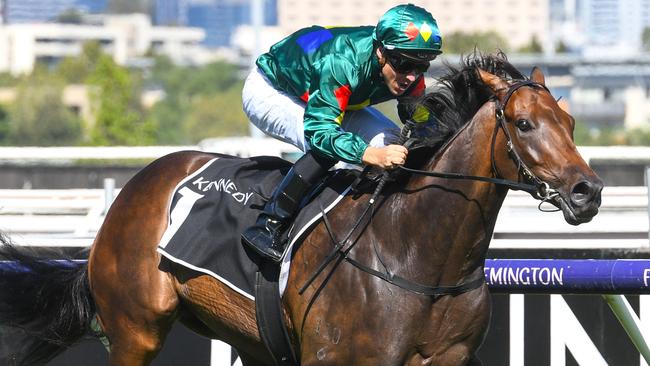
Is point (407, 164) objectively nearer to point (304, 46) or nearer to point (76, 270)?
point (304, 46)

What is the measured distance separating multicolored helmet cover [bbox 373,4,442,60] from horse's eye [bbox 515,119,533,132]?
51 centimetres

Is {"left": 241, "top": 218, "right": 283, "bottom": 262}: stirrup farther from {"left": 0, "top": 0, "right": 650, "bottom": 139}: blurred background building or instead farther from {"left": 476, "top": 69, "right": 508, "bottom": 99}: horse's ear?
{"left": 0, "top": 0, "right": 650, "bottom": 139}: blurred background building

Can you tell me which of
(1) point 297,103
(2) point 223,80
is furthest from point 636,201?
(2) point 223,80

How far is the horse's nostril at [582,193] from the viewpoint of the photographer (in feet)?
13.6

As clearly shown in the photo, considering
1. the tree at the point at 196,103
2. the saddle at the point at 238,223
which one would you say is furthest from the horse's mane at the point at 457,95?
the tree at the point at 196,103

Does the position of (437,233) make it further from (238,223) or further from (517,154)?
(238,223)

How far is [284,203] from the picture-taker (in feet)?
16.2

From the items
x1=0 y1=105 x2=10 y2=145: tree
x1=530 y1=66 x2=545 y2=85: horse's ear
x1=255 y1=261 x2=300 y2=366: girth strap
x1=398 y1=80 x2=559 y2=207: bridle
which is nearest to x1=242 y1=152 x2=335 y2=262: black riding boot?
x1=255 y1=261 x2=300 y2=366: girth strap

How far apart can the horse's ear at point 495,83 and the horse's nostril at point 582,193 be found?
521 millimetres

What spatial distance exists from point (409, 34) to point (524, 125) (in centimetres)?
62

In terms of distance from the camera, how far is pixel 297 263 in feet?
16.0

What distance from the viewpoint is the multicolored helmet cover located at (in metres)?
4.70

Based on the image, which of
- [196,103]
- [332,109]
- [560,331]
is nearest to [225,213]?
[332,109]

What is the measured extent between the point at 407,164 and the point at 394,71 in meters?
0.36
